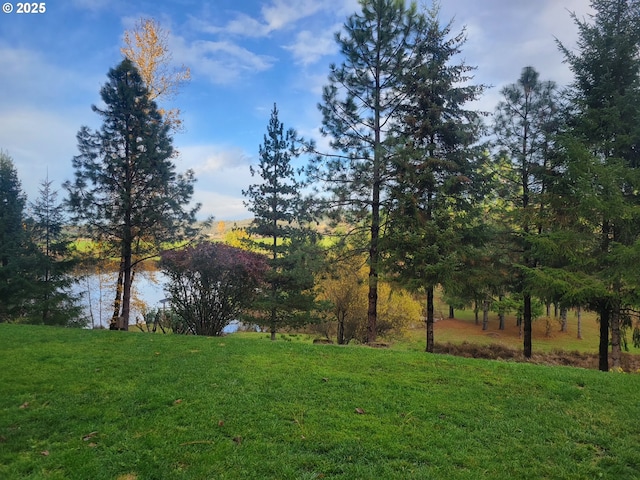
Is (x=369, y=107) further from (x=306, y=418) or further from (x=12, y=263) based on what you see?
(x=12, y=263)

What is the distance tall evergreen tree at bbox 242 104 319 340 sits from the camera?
50.5ft

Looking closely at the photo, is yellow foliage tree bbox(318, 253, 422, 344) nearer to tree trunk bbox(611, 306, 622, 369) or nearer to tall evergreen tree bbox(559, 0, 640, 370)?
tree trunk bbox(611, 306, 622, 369)

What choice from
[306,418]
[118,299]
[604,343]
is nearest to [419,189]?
[604,343]

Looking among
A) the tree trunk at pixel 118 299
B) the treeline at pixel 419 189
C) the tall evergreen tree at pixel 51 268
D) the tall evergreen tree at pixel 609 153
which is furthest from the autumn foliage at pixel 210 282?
the tall evergreen tree at pixel 609 153

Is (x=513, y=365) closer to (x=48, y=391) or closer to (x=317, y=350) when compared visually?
(x=317, y=350)

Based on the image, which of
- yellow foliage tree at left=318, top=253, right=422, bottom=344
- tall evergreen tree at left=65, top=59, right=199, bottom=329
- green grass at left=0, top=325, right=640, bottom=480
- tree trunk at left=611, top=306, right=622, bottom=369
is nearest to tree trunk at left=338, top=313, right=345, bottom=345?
yellow foliage tree at left=318, top=253, right=422, bottom=344

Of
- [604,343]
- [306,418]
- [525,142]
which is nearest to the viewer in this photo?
[306,418]

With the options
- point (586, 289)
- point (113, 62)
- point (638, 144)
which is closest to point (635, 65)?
point (638, 144)

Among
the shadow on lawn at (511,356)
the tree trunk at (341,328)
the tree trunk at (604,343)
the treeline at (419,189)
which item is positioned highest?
the treeline at (419,189)

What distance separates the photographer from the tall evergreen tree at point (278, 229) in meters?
15.4

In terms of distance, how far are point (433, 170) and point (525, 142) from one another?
458cm

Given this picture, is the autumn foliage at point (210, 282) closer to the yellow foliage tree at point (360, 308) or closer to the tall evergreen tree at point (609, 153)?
the yellow foliage tree at point (360, 308)

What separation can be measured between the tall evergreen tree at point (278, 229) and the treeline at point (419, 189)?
0.08m

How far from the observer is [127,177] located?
14.3m
